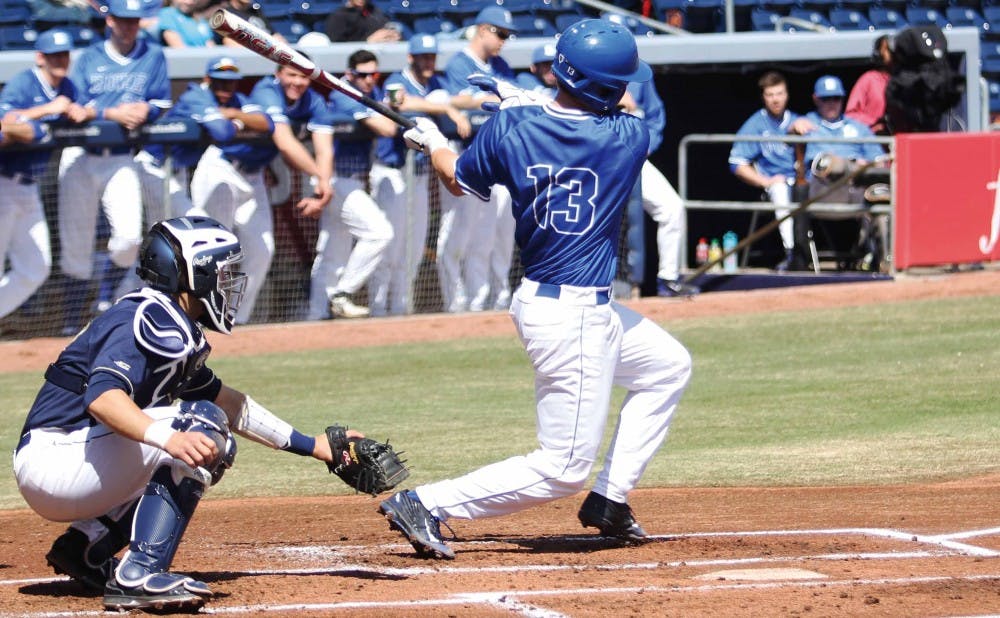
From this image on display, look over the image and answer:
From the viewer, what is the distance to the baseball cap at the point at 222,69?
37.7ft

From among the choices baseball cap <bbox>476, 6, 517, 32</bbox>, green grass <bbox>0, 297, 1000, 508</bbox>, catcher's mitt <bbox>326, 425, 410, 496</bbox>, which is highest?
baseball cap <bbox>476, 6, 517, 32</bbox>

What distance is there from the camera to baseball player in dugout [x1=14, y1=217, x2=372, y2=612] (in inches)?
182

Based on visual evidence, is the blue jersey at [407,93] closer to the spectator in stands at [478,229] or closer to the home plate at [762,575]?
the spectator in stands at [478,229]

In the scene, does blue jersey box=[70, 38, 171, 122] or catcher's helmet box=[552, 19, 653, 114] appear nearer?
catcher's helmet box=[552, 19, 653, 114]

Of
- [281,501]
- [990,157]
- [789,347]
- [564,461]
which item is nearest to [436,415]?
[281,501]

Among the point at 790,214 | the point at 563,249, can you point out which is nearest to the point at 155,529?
the point at 563,249

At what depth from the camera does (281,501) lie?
283 inches

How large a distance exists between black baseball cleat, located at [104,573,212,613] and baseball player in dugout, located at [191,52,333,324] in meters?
7.01

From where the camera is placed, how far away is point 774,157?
14477 millimetres

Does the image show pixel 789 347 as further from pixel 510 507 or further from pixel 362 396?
pixel 510 507

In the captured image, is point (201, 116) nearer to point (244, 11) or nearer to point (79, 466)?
point (244, 11)

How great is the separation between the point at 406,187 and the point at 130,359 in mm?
8078

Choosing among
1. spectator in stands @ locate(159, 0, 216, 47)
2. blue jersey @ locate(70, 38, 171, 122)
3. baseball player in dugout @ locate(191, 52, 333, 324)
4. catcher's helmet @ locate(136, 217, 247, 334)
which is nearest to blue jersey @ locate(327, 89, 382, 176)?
baseball player in dugout @ locate(191, 52, 333, 324)

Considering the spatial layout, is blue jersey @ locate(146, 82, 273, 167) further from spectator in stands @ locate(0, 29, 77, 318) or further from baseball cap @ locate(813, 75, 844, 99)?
baseball cap @ locate(813, 75, 844, 99)
